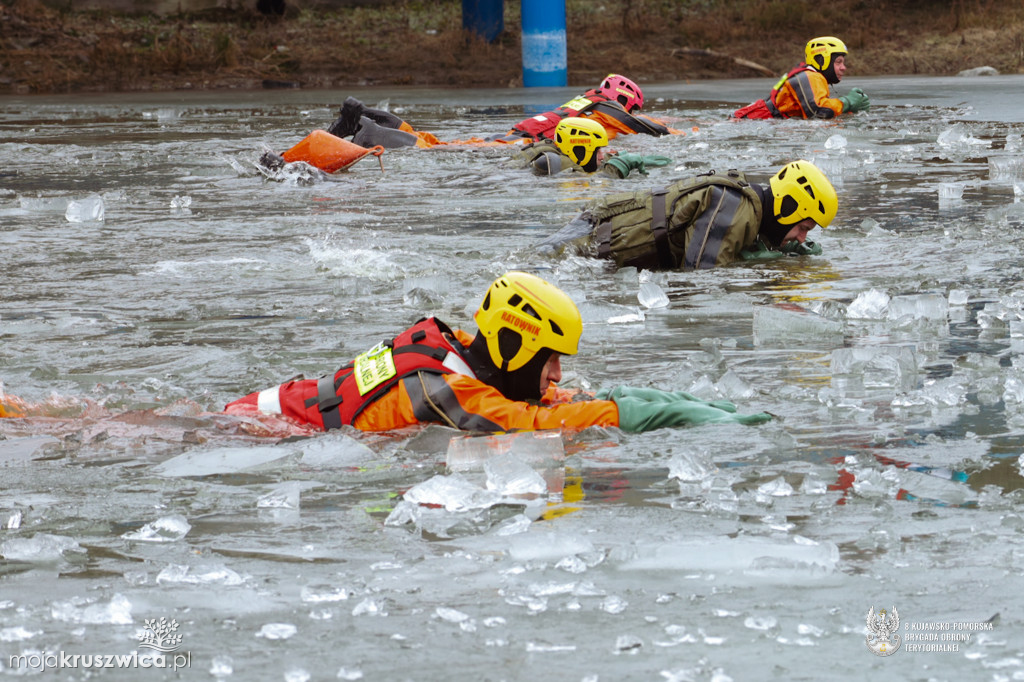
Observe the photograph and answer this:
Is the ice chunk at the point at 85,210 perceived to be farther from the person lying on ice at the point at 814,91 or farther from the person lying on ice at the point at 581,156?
the person lying on ice at the point at 814,91

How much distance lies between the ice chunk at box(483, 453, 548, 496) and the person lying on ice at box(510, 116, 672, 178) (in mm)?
7514

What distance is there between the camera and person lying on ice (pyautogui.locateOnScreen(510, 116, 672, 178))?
11648 mm

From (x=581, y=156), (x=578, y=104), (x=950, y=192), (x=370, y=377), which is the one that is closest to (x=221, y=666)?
(x=370, y=377)

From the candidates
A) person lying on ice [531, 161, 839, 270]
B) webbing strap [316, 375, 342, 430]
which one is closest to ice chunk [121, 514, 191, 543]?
webbing strap [316, 375, 342, 430]

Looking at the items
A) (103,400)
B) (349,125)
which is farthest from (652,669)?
(349,125)

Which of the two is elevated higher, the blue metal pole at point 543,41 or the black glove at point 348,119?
the blue metal pole at point 543,41

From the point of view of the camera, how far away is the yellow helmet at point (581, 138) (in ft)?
38.2

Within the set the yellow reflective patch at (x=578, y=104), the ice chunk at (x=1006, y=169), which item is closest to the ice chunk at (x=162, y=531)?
the ice chunk at (x=1006, y=169)

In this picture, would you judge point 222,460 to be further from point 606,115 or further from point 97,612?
point 606,115

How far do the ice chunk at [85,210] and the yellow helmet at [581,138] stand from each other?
4068 mm

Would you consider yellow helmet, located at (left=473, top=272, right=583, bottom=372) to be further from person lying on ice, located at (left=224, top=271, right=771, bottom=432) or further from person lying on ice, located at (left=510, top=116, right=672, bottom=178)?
person lying on ice, located at (left=510, top=116, right=672, bottom=178)

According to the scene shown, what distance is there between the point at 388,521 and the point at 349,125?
10.0 m

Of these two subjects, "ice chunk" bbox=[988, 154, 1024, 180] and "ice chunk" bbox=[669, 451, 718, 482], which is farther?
"ice chunk" bbox=[988, 154, 1024, 180]

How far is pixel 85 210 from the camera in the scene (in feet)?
33.4
